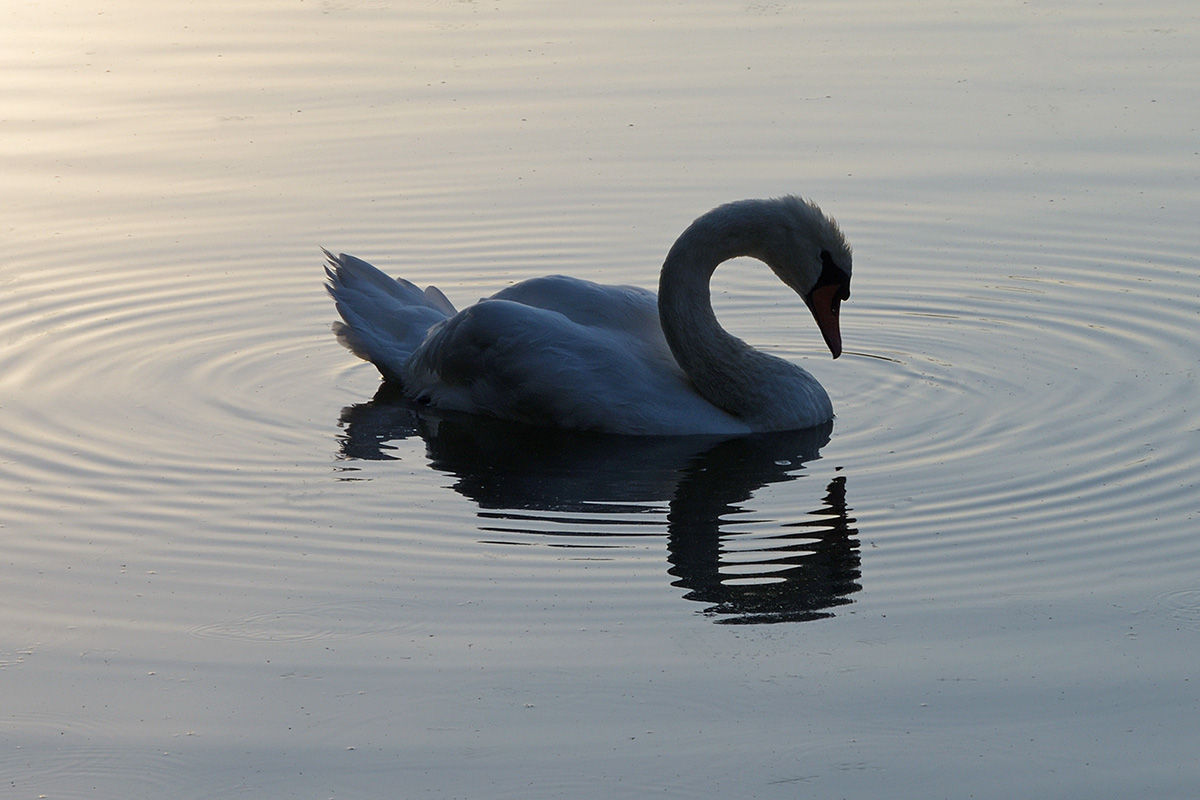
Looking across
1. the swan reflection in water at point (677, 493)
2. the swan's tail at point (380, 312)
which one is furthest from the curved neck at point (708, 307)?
the swan's tail at point (380, 312)

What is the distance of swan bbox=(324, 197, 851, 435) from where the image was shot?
885 centimetres

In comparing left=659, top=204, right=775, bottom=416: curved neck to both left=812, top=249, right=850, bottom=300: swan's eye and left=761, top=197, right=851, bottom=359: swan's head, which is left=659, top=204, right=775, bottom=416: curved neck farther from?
left=812, top=249, right=850, bottom=300: swan's eye

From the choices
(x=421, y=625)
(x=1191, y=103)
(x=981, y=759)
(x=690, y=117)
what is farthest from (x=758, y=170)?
(x=981, y=759)

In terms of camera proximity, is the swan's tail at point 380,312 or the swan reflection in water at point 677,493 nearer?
the swan reflection in water at point 677,493

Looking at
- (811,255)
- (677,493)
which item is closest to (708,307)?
(811,255)

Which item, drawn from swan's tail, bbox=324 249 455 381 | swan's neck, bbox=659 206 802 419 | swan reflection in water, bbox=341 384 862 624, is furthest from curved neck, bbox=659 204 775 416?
swan's tail, bbox=324 249 455 381

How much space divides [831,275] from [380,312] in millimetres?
2664

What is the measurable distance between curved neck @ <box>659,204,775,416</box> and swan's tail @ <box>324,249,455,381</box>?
5.85 ft

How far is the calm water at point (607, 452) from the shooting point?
17.9 ft

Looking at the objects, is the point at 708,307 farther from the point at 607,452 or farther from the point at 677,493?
the point at 677,493

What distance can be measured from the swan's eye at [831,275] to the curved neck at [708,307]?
1.03ft

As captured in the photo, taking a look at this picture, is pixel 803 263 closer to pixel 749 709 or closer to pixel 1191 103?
pixel 749 709

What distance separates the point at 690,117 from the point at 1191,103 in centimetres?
375

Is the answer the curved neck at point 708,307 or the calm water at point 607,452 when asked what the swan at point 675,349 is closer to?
the curved neck at point 708,307
